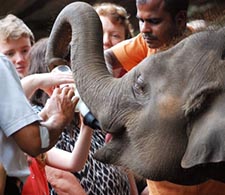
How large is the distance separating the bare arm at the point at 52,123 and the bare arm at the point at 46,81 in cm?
4

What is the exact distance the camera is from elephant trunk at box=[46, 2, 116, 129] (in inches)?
89.4

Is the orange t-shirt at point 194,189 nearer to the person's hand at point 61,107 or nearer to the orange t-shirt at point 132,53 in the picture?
the person's hand at point 61,107

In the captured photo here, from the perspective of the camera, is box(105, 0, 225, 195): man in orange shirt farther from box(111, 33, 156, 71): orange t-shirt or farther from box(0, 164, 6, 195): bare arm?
box(0, 164, 6, 195): bare arm

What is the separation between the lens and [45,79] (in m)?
2.76

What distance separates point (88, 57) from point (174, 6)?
1.78 feet

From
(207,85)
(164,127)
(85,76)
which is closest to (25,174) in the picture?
(85,76)

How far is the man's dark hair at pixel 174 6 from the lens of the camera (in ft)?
8.87

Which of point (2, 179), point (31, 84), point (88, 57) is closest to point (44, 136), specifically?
point (2, 179)

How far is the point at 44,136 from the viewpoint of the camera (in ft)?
8.04

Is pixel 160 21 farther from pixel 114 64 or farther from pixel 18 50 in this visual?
pixel 18 50

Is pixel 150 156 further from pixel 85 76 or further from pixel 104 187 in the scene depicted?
pixel 104 187

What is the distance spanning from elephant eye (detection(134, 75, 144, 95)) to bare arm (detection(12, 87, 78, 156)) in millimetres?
371

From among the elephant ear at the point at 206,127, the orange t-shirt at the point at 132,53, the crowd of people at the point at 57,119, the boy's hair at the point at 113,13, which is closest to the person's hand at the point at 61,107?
the crowd of people at the point at 57,119

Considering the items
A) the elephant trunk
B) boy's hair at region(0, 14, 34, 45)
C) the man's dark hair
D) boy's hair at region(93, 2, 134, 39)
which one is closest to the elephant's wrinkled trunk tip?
the elephant trunk
